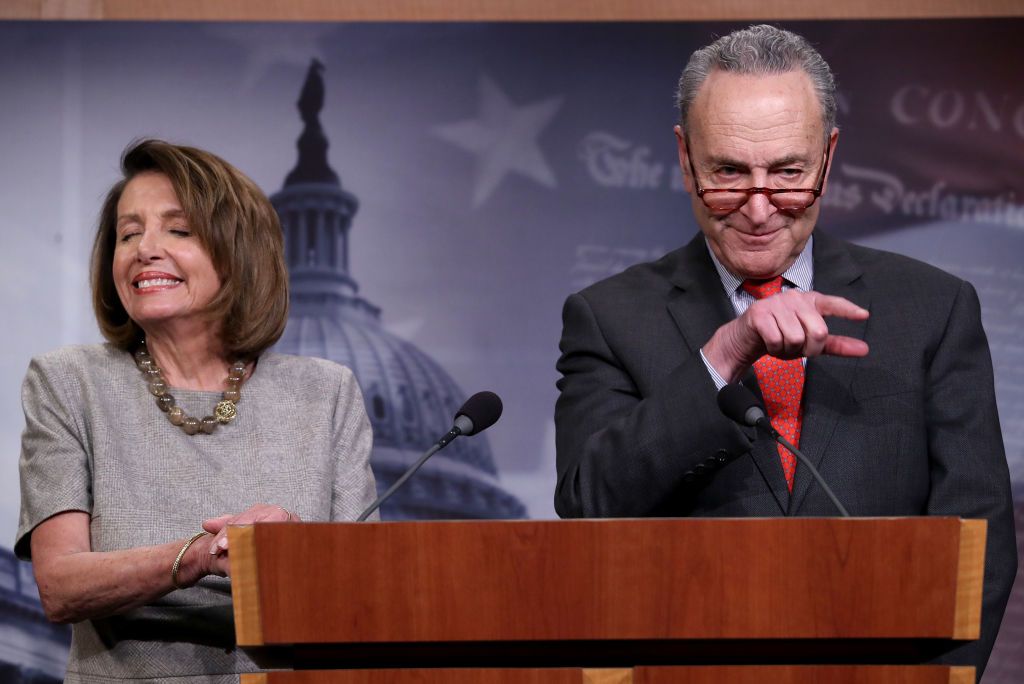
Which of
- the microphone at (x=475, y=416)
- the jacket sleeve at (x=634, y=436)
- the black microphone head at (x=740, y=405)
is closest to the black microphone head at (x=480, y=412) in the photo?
the microphone at (x=475, y=416)

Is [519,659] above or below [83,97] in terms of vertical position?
below

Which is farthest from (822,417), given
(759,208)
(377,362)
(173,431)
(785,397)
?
(377,362)

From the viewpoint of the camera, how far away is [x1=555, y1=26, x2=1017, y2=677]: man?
193 cm

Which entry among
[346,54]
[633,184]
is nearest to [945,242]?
[633,184]

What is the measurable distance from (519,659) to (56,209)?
2460 mm

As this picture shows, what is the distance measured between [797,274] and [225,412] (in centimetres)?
107

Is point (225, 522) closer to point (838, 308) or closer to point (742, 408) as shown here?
point (742, 408)

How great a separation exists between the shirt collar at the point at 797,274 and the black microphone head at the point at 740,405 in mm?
408

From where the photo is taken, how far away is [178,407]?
241cm

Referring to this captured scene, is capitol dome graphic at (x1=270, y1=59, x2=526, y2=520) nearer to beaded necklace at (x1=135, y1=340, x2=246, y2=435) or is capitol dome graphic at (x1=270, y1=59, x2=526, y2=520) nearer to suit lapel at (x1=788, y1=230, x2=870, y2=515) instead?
beaded necklace at (x1=135, y1=340, x2=246, y2=435)

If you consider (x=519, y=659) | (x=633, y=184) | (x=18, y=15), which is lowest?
(x=519, y=659)

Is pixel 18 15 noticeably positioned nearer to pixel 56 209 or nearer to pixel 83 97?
pixel 83 97

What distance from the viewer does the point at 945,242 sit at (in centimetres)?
347

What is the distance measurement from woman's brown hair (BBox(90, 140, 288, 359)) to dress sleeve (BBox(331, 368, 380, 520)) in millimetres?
186
